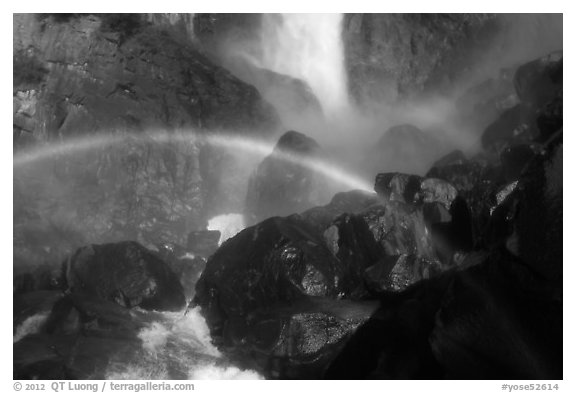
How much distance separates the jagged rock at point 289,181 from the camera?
23203mm

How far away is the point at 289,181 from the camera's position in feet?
76.1

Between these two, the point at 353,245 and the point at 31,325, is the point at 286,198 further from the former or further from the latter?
the point at 31,325

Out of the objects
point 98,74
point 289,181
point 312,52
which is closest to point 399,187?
point 289,181

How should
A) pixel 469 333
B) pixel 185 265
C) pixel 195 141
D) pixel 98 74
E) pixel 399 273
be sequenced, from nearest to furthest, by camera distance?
pixel 469 333 < pixel 399 273 < pixel 185 265 < pixel 98 74 < pixel 195 141

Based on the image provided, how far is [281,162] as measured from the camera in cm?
2342

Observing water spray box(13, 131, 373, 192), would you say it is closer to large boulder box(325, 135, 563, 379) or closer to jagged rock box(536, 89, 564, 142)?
jagged rock box(536, 89, 564, 142)

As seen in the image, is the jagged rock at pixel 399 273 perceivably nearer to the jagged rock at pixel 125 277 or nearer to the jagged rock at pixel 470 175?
the jagged rock at pixel 470 175

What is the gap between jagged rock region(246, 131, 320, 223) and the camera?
76.1 feet

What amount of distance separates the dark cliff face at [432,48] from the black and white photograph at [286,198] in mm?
130

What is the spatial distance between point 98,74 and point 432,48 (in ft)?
65.9

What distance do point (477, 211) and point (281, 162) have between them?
11943mm

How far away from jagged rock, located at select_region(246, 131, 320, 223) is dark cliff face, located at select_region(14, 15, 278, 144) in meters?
5.48

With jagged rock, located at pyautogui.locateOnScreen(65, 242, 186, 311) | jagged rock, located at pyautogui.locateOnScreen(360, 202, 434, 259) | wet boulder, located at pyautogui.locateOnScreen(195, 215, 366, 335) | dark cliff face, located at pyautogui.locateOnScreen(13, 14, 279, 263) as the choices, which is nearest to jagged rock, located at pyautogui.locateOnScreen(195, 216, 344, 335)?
wet boulder, located at pyautogui.locateOnScreen(195, 215, 366, 335)
